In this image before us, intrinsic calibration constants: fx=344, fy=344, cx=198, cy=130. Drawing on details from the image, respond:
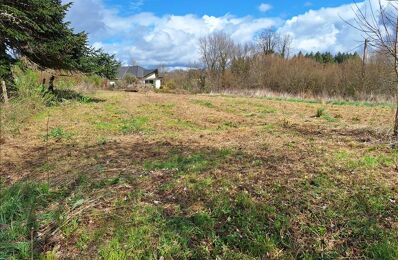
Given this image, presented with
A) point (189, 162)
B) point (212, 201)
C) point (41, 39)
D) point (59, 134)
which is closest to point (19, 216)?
point (212, 201)

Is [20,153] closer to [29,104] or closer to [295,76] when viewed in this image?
[29,104]

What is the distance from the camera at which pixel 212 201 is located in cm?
364

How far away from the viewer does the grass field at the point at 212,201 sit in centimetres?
299

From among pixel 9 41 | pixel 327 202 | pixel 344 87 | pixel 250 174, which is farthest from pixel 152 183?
pixel 344 87

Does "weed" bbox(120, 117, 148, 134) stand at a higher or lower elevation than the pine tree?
lower

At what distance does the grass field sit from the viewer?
299cm

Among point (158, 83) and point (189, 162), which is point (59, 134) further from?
point (158, 83)

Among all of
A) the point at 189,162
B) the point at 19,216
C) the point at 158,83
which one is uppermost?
the point at 158,83

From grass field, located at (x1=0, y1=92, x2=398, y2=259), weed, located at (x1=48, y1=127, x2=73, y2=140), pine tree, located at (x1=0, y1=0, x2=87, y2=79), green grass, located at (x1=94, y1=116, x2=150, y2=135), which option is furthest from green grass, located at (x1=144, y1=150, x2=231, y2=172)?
pine tree, located at (x1=0, y1=0, x2=87, y2=79)

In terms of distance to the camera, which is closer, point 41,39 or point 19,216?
point 19,216

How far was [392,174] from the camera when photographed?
4.06 meters

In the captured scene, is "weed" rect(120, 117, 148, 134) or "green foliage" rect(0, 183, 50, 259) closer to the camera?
"green foliage" rect(0, 183, 50, 259)

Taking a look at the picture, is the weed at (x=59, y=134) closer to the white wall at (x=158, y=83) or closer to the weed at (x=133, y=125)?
the weed at (x=133, y=125)

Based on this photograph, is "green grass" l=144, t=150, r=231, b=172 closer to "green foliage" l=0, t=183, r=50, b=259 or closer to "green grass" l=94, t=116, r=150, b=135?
"green foliage" l=0, t=183, r=50, b=259
